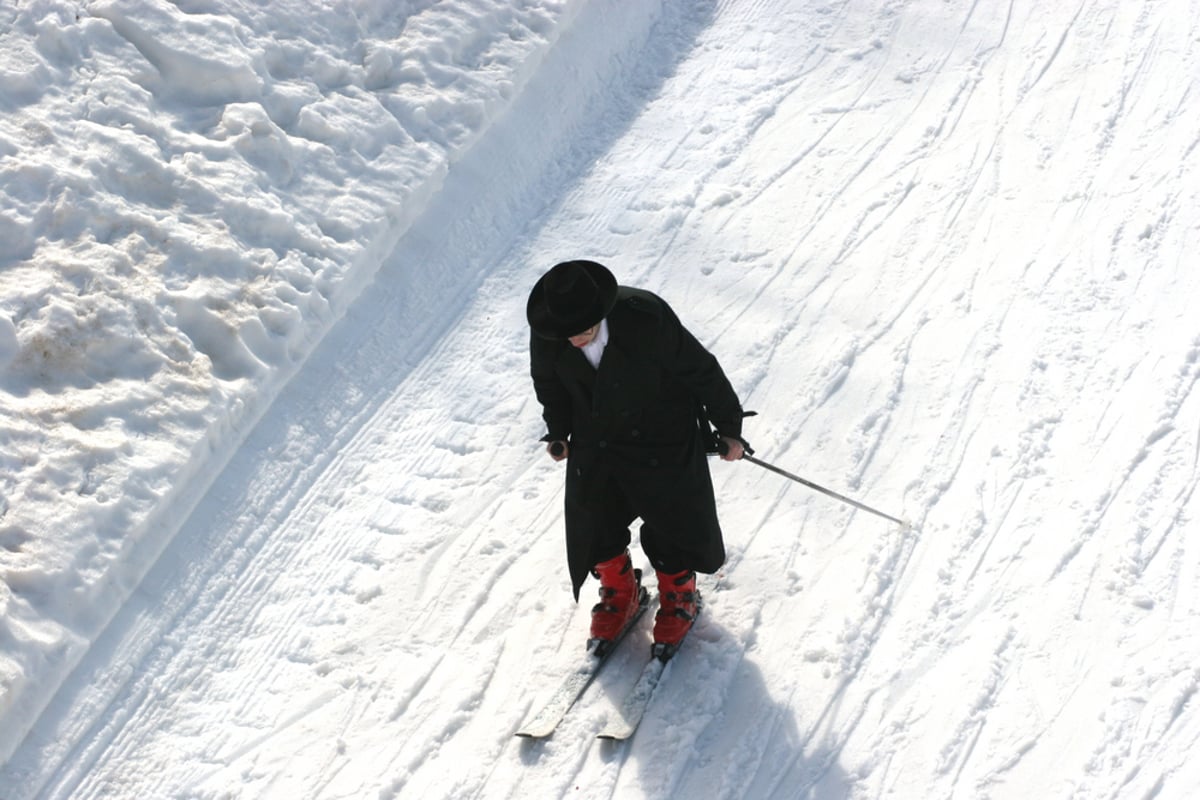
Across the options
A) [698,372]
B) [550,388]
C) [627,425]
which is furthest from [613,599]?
[698,372]

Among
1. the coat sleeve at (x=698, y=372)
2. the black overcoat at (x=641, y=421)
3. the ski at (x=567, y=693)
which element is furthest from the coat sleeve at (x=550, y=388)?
the ski at (x=567, y=693)

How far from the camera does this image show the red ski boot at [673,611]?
15.3ft

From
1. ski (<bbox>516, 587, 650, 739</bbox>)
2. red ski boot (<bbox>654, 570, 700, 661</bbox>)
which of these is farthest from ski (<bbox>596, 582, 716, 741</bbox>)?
ski (<bbox>516, 587, 650, 739</bbox>)

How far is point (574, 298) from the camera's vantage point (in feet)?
12.8

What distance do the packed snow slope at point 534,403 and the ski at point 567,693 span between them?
0.16ft

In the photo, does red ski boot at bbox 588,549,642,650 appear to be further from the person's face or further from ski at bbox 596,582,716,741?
the person's face

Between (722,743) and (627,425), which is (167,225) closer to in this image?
(627,425)

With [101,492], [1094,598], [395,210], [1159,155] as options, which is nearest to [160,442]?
[101,492]

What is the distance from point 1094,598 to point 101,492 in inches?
164

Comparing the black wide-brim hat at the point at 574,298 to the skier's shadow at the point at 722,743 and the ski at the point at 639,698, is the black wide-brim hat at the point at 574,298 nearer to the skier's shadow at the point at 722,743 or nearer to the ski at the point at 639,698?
the ski at the point at 639,698

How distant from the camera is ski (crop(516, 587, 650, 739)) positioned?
4.49 m

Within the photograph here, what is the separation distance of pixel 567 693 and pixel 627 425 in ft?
3.73

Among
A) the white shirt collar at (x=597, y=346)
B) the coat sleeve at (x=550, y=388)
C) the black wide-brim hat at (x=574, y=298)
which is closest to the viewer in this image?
the black wide-brim hat at (x=574, y=298)

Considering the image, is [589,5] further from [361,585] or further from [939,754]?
[939,754]
